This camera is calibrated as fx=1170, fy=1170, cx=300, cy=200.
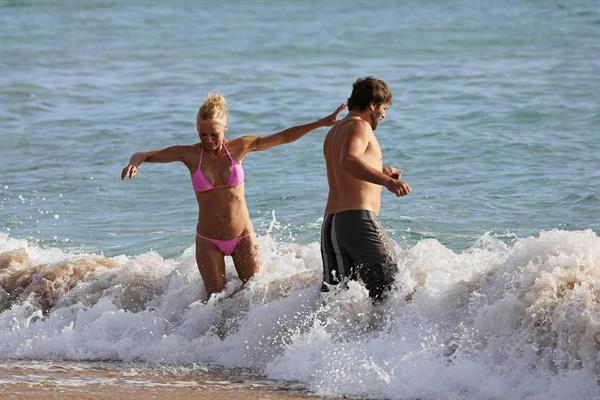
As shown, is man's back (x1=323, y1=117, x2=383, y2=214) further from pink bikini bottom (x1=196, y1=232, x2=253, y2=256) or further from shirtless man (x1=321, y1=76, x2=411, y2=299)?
pink bikini bottom (x1=196, y1=232, x2=253, y2=256)

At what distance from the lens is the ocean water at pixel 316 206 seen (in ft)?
23.9

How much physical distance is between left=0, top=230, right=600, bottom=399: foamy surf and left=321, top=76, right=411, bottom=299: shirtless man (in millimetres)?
220

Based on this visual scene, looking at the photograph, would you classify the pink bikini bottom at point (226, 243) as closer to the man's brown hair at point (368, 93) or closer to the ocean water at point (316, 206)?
the ocean water at point (316, 206)

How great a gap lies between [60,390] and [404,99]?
40.3ft

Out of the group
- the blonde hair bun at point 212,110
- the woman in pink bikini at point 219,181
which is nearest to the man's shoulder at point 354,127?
the woman in pink bikini at point 219,181

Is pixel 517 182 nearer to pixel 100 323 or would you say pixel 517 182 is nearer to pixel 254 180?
pixel 254 180

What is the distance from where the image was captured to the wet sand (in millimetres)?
7016

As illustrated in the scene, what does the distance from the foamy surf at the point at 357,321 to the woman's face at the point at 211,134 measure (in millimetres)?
1067

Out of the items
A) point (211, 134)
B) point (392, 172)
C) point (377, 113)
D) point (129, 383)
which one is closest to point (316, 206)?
point (211, 134)

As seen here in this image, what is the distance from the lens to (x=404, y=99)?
18.7 m

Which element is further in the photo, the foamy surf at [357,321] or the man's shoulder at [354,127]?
the man's shoulder at [354,127]

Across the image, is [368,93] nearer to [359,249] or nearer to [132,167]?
[359,249]

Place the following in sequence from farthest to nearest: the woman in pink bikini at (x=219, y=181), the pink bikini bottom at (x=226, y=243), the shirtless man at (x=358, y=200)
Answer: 1. the pink bikini bottom at (x=226, y=243)
2. the woman in pink bikini at (x=219, y=181)
3. the shirtless man at (x=358, y=200)

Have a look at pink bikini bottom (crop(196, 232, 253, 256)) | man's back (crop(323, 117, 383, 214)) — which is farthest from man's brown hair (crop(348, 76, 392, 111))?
pink bikini bottom (crop(196, 232, 253, 256))
